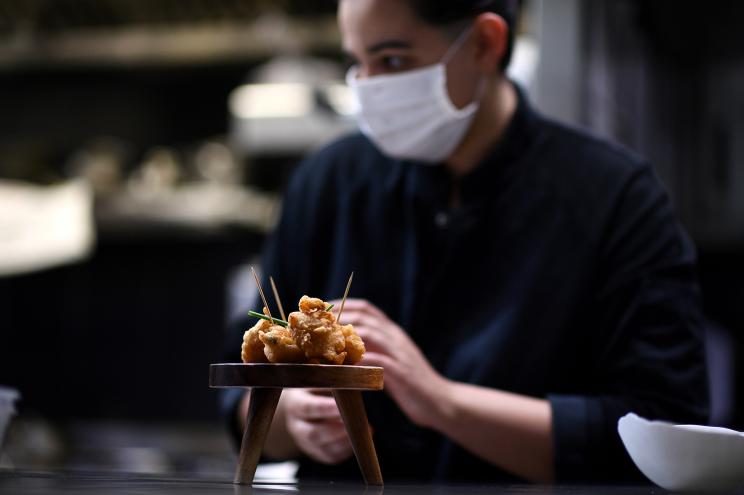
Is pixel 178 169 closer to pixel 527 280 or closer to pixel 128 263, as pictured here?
pixel 128 263

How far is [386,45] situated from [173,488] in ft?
2.81

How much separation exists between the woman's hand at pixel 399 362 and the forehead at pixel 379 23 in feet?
1.41

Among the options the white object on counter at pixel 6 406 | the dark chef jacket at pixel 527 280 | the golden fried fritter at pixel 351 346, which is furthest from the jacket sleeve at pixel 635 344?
the white object on counter at pixel 6 406

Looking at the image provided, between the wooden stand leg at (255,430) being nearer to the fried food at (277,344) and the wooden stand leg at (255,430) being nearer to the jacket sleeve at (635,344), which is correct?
the fried food at (277,344)

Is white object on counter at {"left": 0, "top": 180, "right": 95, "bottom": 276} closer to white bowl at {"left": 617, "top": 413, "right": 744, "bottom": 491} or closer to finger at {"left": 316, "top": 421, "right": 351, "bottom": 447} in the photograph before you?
finger at {"left": 316, "top": 421, "right": 351, "bottom": 447}

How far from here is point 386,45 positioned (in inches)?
62.5

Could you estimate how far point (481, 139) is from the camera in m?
1.76

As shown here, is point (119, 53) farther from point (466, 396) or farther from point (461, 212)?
point (466, 396)

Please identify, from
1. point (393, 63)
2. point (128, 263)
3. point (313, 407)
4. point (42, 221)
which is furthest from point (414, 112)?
point (128, 263)

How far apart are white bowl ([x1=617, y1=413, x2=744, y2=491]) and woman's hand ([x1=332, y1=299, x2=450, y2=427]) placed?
392 mm

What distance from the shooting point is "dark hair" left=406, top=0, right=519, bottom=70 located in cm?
159

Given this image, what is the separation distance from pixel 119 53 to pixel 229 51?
525 mm

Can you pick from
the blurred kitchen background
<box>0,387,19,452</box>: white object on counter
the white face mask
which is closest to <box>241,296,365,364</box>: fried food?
<box>0,387,19,452</box>: white object on counter

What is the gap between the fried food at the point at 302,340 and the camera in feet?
3.31
